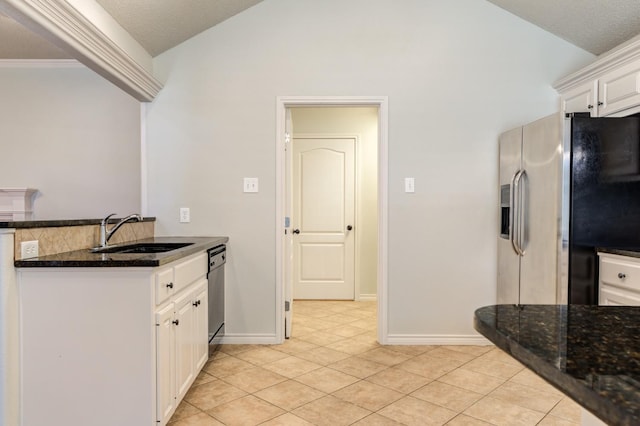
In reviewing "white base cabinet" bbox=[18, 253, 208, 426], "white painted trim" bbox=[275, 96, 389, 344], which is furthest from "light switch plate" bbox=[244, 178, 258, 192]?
"white base cabinet" bbox=[18, 253, 208, 426]

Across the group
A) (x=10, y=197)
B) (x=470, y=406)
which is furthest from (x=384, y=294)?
(x=10, y=197)

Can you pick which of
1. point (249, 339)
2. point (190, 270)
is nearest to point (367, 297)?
point (249, 339)

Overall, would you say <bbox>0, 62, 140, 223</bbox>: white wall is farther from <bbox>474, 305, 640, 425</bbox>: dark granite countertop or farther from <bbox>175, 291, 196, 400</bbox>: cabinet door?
<bbox>474, 305, 640, 425</bbox>: dark granite countertop

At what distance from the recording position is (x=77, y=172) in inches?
146

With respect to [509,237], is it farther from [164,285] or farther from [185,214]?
[185,214]

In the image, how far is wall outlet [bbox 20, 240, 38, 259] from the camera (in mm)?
1729

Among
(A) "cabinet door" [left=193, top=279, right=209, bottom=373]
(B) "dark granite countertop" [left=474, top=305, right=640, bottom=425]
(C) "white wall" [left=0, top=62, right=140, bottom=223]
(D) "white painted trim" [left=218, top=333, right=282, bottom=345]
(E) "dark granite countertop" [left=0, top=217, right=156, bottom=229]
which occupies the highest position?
(C) "white wall" [left=0, top=62, right=140, bottom=223]

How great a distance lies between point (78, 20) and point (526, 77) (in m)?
3.12

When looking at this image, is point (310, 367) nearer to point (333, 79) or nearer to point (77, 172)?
point (333, 79)

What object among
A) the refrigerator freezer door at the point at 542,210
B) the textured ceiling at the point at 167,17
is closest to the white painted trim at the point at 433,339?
the refrigerator freezer door at the point at 542,210

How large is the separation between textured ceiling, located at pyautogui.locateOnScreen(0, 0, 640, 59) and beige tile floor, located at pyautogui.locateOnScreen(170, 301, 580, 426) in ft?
Result: 7.60

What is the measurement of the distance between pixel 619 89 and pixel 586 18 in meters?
0.65

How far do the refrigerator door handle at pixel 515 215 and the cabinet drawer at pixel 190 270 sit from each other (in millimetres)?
2125

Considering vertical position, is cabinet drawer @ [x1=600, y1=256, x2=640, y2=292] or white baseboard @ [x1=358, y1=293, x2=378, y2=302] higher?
cabinet drawer @ [x1=600, y1=256, x2=640, y2=292]
